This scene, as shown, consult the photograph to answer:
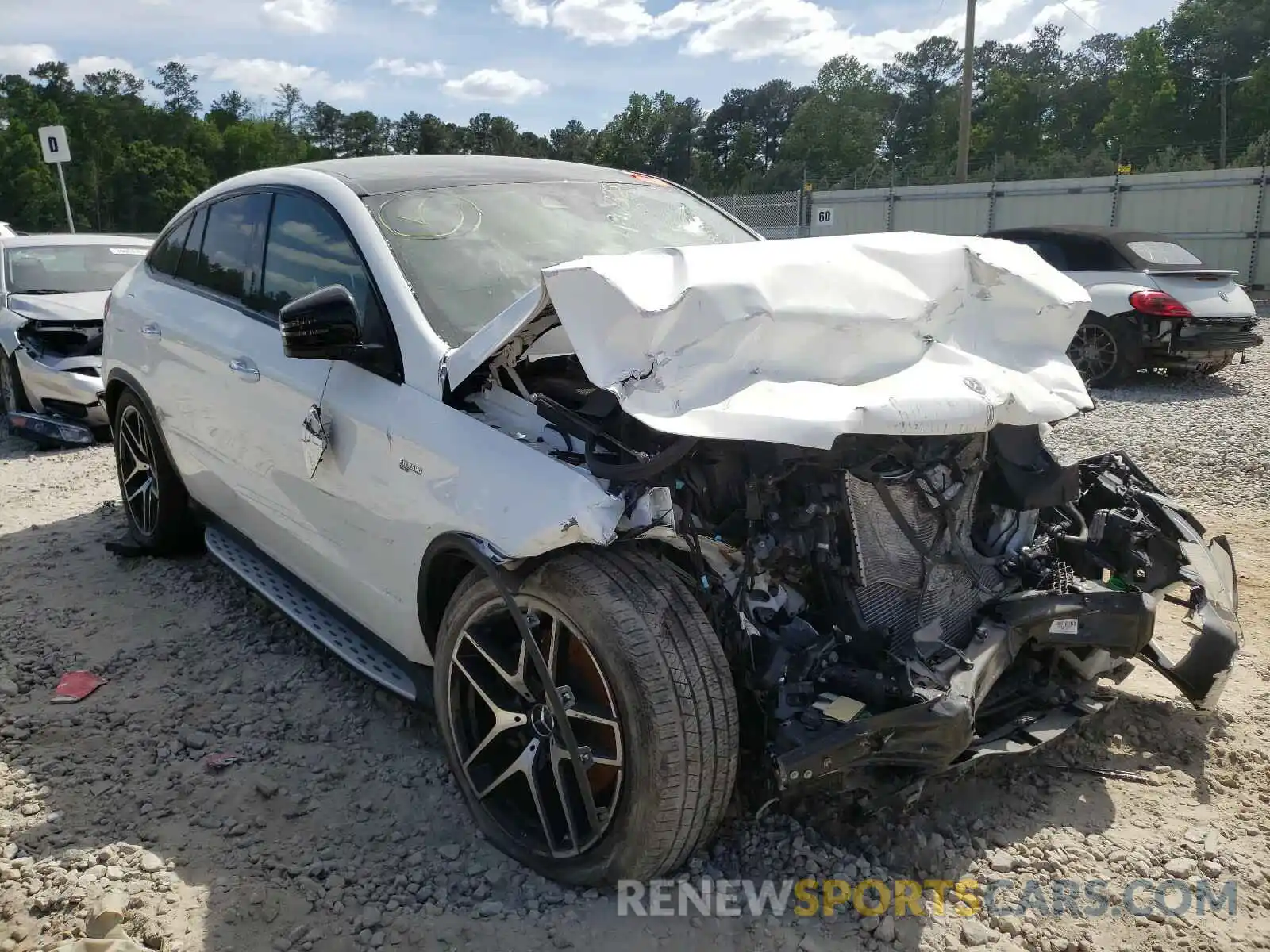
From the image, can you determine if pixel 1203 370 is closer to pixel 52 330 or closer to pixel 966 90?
pixel 52 330

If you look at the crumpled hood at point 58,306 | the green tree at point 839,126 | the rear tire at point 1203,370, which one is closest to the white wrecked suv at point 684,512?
the crumpled hood at point 58,306

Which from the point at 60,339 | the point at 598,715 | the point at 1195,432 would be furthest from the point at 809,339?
the point at 60,339

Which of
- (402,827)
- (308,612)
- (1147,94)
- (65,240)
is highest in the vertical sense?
(1147,94)

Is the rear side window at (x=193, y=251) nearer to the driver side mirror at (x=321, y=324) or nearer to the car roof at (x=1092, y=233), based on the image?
the driver side mirror at (x=321, y=324)

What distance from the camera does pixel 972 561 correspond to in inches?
117

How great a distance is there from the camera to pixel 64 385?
7.68 m

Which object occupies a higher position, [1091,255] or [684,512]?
[1091,255]

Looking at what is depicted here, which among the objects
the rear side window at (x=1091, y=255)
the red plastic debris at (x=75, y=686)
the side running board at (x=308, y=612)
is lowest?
the red plastic debris at (x=75, y=686)

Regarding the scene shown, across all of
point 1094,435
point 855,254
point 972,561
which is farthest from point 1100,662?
point 1094,435

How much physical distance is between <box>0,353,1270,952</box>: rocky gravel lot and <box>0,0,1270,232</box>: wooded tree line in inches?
975

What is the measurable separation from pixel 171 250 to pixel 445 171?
6.22 ft

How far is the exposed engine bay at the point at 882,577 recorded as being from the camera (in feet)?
7.95

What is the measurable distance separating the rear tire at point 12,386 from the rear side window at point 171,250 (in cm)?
385

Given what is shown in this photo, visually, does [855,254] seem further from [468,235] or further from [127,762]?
[127,762]
